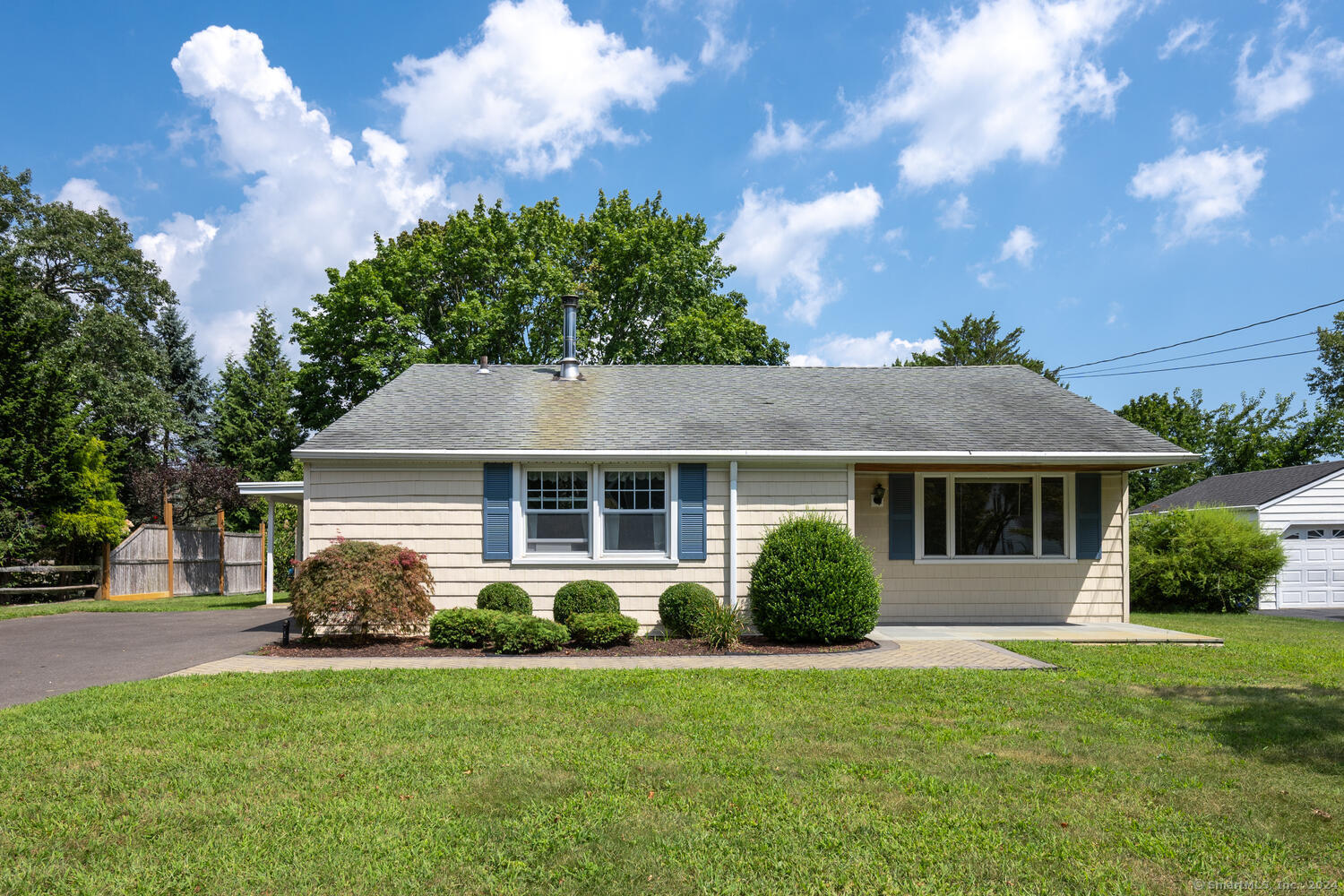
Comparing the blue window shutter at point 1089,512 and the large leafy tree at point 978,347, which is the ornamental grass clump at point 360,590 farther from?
the large leafy tree at point 978,347

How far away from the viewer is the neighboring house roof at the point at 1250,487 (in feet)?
70.9

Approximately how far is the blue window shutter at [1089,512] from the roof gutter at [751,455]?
72 cm

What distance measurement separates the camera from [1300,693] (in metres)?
7.50

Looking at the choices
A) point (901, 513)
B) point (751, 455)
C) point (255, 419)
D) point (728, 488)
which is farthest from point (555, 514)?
point (255, 419)

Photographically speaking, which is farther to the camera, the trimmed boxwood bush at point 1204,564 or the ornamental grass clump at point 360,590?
the trimmed boxwood bush at point 1204,564

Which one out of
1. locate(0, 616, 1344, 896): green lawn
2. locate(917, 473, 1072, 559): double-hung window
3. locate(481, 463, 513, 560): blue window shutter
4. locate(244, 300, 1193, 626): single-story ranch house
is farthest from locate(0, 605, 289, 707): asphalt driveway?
locate(917, 473, 1072, 559): double-hung window

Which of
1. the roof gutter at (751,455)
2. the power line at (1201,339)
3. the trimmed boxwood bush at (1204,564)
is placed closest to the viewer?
the roof gutter at (751,455)

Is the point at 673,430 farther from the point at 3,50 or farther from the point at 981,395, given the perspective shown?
the point at 3,50

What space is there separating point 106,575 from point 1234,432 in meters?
41.1

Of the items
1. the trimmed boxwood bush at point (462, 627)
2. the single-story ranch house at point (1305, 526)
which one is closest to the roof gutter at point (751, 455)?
the trimmed boxwood bush at point (462, 627)

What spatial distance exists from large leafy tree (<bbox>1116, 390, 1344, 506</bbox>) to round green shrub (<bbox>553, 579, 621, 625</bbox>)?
1181 inches

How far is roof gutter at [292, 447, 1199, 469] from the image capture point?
1118 cm

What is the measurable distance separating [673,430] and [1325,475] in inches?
783

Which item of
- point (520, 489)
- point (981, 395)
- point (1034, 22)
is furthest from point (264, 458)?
point (1034, 22)
